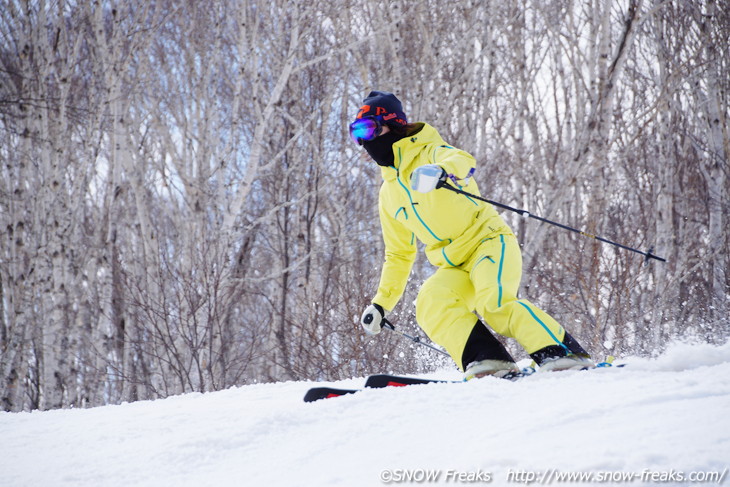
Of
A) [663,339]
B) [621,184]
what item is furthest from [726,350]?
[621,184]

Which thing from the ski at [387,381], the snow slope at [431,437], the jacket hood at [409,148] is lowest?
the ski at [387,381]

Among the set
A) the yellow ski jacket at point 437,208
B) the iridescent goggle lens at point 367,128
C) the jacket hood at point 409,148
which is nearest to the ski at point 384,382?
the yellow ski jacket at point 437,208

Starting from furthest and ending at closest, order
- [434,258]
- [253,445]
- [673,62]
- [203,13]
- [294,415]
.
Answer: [203,13]
[673,62]
[434,258]
[294,415]
[253,445]

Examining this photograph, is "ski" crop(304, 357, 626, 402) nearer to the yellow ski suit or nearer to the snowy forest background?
the yellow ski suit

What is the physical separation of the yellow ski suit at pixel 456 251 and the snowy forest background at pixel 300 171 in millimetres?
3198

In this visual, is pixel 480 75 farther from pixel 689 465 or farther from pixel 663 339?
pixel 689 465

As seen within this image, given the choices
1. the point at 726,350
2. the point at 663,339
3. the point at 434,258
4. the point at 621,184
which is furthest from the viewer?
the point at 621,184

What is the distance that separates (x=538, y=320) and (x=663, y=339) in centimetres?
517

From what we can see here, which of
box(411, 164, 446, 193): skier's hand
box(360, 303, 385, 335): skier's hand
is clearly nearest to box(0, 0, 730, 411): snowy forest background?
box(360, 303, 385, 335): skier's hand

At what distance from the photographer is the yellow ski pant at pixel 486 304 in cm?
274

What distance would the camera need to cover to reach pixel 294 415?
2.32m

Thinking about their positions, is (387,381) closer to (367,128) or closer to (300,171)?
(367,128)

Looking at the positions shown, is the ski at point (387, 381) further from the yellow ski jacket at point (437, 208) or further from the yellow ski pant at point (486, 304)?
the yellow ski jacket at point (437, 208)

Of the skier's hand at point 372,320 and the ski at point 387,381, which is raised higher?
the skier's hand at point 372,320
